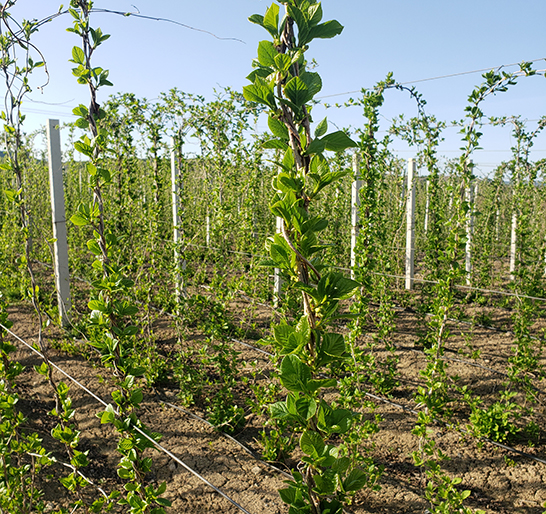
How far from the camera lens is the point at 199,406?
11.5 ft

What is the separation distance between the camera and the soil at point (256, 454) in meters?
2.47

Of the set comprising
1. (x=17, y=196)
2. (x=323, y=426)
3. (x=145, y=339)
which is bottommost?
(x=145, y=339)

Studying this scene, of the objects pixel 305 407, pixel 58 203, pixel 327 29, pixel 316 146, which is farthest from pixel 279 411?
pixel 58 203

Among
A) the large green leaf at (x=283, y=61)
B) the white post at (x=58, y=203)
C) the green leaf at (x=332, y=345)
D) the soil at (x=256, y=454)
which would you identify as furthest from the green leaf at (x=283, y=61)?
the white post at (x=58, y=203)

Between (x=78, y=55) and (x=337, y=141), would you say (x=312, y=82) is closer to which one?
(x=337, y=141)

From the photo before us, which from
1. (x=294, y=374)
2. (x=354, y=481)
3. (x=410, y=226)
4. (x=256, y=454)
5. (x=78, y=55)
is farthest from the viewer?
(x=410, y=226)

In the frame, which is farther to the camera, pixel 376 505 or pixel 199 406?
pixel 199 406

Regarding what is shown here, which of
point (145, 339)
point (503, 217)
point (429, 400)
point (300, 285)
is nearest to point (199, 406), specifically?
point (145, 339)

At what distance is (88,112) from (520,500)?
3177mm

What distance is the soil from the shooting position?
2471 millimetres

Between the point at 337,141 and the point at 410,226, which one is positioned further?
the point at 410,226

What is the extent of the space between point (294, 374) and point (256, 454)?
234 centimetres

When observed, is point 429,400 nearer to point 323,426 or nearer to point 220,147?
point 323,426

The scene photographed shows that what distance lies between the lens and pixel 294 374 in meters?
0.90
